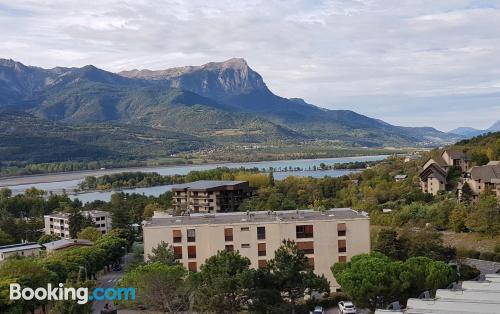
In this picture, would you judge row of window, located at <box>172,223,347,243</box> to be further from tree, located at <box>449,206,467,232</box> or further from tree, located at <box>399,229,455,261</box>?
tree, located at <box>449,206,467,232</box>

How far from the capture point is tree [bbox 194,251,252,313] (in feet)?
56.0

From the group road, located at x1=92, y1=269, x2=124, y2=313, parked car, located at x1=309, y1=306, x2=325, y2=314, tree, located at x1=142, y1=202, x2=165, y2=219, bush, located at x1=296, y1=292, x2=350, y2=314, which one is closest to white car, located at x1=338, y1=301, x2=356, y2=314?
parked car, located at x1=309, y1=306, x2=325, y2=314

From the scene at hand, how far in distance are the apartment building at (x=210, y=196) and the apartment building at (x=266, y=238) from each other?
65.6 feet

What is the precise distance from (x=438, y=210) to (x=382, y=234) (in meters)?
13.9

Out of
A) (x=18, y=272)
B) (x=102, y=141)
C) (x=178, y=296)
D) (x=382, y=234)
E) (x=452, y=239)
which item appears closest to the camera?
(x=178, y=296)

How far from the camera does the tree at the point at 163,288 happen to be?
56.2 ft

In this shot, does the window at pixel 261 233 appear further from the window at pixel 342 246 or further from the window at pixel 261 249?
the window at pixel 342 246

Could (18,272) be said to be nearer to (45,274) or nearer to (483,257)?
(45,274)

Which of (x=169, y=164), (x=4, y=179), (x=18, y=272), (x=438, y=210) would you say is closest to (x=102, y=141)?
(x=169, y=164)

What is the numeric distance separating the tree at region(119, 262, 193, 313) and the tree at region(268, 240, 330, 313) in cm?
286

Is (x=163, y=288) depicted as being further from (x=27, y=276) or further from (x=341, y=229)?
(x=341, y=229)

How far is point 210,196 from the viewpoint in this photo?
45594 mm

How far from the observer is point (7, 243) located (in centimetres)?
3819

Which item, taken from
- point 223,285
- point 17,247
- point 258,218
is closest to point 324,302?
point 258,218
